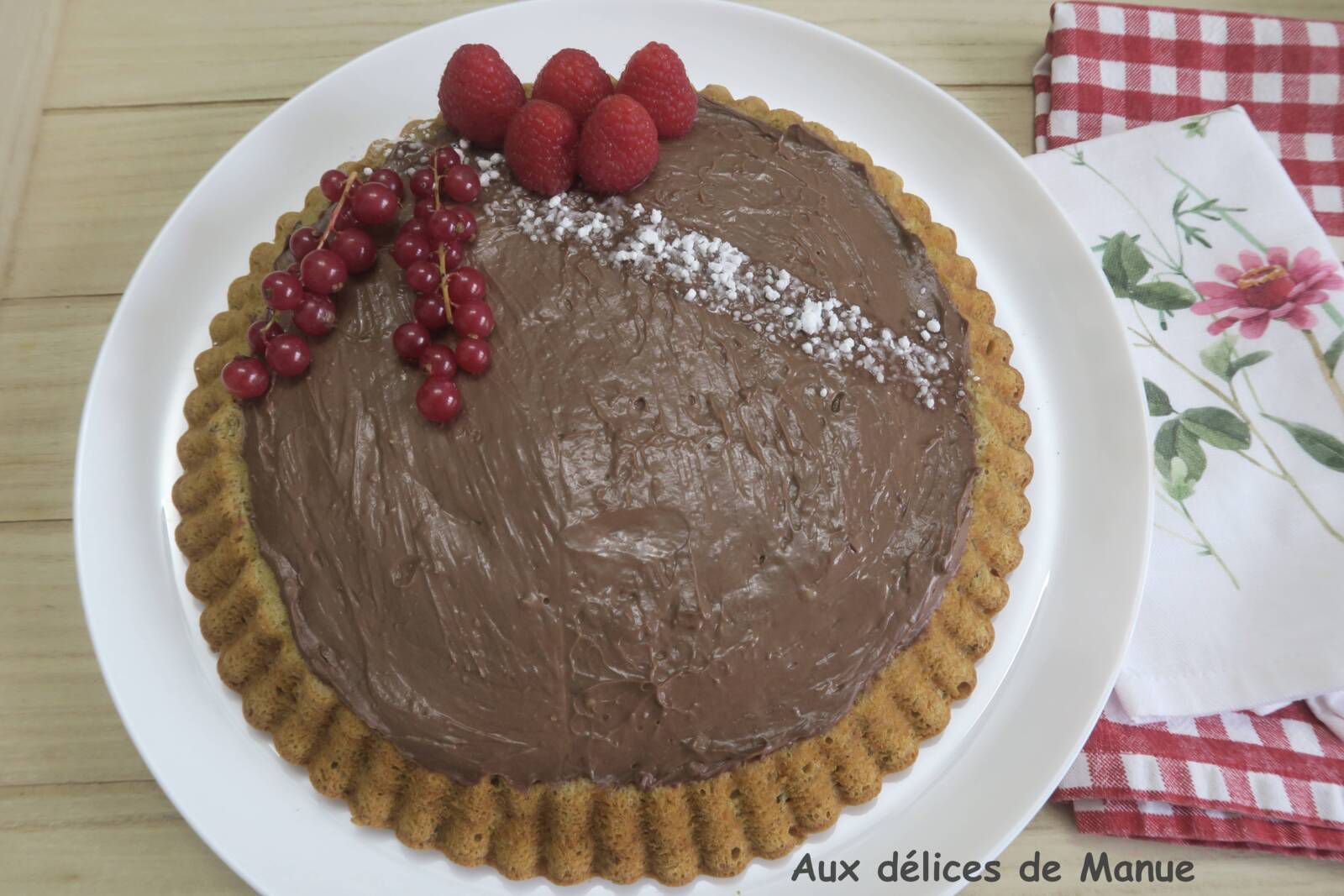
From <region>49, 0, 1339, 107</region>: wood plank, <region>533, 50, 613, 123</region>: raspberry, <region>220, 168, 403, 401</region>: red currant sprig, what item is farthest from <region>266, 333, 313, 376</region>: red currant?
<region>49, 0, 1339, 107</region>: wood plank

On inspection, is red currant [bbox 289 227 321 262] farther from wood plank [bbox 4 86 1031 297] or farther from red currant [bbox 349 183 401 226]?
wood plank [bbox 4 86 1031 297]

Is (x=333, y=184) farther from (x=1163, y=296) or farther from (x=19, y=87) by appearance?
(x=1163, y=296)

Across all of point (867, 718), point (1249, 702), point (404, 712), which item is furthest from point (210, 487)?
point (1249, 702)

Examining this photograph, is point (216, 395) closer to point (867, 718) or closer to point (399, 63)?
point (399, 63)

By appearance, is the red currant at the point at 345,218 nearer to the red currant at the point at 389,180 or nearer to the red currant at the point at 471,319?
the red currant at the point at 389,180

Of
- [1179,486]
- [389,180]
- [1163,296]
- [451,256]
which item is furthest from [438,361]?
[1163,296]
